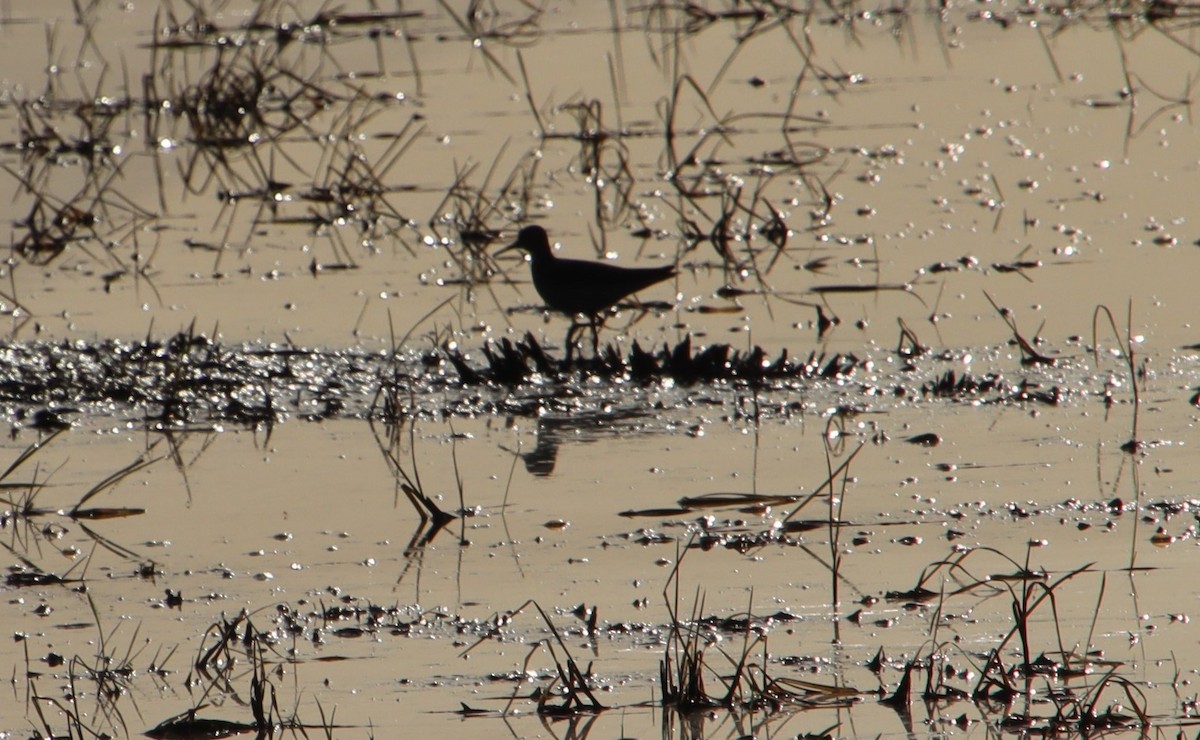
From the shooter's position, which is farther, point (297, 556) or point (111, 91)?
point (111, 91)

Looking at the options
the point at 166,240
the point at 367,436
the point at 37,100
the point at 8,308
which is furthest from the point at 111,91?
the point at 367,436

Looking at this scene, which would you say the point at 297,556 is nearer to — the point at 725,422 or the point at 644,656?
the point at 644,656

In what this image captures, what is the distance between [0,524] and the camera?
5113mm

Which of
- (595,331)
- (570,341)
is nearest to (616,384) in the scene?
(570,341)

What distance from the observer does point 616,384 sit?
6.41m

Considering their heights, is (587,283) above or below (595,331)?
above

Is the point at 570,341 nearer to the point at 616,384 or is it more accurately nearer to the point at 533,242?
the point at 616,384

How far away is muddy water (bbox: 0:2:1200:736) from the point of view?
4.01m

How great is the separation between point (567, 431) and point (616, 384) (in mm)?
510

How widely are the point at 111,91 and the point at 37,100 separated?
55cm

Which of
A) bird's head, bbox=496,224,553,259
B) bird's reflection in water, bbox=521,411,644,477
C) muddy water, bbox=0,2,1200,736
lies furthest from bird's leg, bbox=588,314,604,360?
bird's reflection in water, bbox=521,411,644,477

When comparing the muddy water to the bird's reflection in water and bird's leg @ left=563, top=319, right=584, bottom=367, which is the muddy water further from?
bird's leg @ left=563, top=319, right=584, bottom=367

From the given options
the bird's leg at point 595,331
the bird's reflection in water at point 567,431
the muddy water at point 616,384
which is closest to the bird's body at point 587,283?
the bird's leg at point 595,331

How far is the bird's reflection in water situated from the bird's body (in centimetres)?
87
